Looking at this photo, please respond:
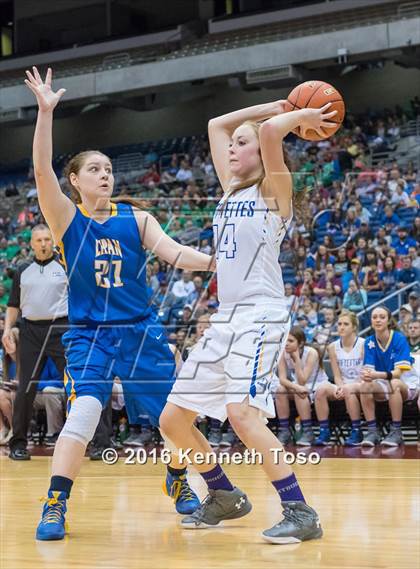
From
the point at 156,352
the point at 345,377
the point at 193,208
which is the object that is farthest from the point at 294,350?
the point at 193,208

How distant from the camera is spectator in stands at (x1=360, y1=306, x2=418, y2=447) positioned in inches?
351

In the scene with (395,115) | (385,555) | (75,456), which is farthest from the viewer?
(395,115)

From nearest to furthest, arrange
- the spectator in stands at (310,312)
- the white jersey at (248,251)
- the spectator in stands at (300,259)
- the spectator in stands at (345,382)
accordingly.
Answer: the white jersey at (248,251), the spectator in stands at (345,382), the spectator in stands at (310,312), the spectator in stands at (300,259)

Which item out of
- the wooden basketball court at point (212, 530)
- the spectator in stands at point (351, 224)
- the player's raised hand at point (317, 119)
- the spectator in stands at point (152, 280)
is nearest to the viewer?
the wooden basketball court at point (212, 530)

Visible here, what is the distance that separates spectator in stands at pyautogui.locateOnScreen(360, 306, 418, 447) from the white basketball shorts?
5194 mm

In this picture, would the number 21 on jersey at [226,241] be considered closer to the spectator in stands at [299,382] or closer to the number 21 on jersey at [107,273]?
the number 21 on jersey at [107,273]

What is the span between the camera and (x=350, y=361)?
9508 mm

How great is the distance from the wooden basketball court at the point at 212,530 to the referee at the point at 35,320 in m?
1.34

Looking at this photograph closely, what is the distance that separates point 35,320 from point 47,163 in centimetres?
409

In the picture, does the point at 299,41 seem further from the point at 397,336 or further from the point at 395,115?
the point at 397,336

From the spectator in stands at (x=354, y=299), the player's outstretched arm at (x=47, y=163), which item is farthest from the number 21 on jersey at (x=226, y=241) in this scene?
the spectator in stands at (x=354, y=299)

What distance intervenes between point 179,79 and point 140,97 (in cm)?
312

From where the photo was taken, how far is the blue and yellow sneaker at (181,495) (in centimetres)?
462

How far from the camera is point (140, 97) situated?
82.5 feet
